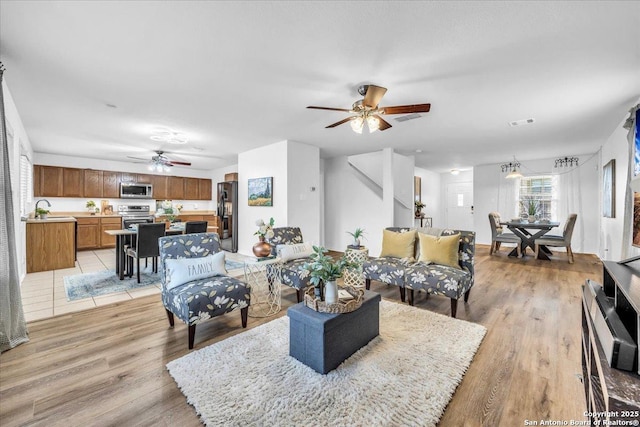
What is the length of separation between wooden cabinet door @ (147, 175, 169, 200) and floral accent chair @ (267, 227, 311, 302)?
6.23 metres

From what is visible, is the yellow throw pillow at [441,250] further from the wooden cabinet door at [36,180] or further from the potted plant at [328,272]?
the wooden cabinet door at [36,180]

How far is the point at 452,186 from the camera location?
984 cm

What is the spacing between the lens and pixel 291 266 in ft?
10.9

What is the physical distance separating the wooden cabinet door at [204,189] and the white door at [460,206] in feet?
28.3

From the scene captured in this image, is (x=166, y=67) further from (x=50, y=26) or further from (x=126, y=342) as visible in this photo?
(x=126, y=342)

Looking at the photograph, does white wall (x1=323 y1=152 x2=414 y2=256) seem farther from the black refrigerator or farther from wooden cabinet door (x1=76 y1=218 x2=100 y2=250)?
wooden cabinet door (x1=76 y1=218 x2=100 y2=250)

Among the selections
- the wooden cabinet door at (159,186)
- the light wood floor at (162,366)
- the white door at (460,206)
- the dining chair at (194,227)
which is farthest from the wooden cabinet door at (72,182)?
the white door at (460,206)

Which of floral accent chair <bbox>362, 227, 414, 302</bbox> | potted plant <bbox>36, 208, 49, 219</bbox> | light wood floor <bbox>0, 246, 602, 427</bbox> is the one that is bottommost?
light wood floor <bbox>0, 246, 602, 427</bbox>

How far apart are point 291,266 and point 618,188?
520 cm

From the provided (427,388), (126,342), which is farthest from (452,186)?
(126,342)

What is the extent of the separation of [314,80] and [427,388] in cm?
272

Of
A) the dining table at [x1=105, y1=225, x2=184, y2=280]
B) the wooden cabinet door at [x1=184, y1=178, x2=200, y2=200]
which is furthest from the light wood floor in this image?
the wooden cabinet door at [x1=184, y1=178, x2=200, y2=200]

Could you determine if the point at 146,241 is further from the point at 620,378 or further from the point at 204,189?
the point at 204,189

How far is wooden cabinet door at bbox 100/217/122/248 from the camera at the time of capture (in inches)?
275
